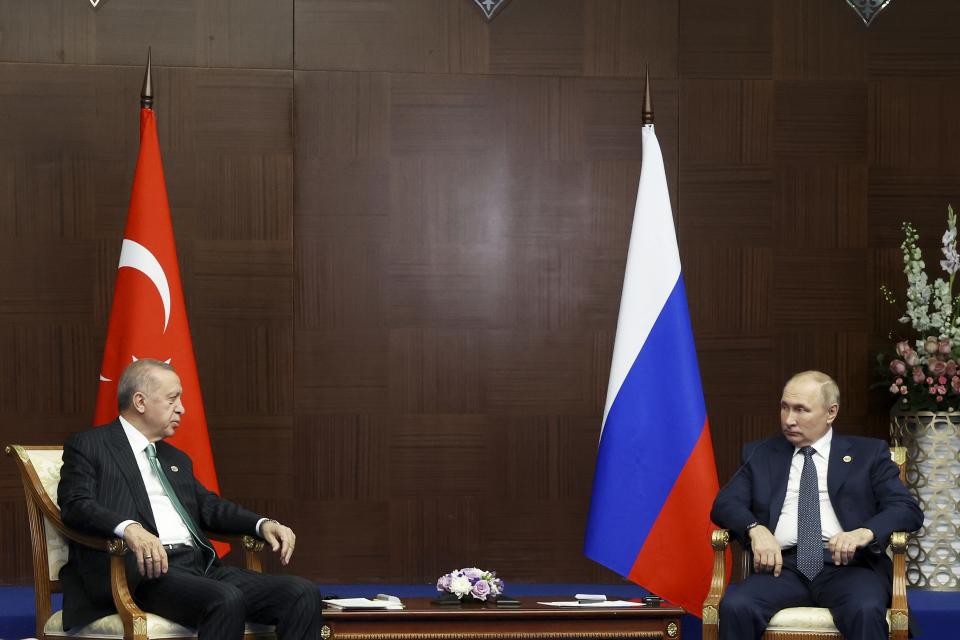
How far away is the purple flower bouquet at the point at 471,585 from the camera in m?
4.69

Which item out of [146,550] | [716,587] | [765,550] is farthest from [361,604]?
[765,550]

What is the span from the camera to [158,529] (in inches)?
167

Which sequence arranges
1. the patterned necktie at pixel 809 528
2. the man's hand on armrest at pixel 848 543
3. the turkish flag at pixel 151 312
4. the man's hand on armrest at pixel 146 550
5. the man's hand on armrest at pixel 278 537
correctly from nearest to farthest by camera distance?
1. the man's hand on armrest at pixel 146 550
2. the man's hand on armrest at pixel 848 543
3. the man's hand on armrest at pixel 278 537
4. the patterned necktie at pixel 809 528
5. the turkish flag at pixel 151 312

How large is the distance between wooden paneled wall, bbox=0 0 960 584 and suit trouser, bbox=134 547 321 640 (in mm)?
1811

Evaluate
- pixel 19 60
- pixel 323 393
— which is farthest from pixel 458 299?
pixel 19 60

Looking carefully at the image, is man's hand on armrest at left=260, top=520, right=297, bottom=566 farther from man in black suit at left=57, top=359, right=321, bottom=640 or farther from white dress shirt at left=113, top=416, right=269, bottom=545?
white dress shirt at left=113, top=416, right=269, bottom=545

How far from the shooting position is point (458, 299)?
6133 millimetres

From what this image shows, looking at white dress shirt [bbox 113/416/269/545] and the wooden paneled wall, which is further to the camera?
the wooden paneled wall

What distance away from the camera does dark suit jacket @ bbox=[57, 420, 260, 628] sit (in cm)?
401

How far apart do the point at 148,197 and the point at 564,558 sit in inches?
104

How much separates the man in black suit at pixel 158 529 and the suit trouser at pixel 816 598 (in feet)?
4.62

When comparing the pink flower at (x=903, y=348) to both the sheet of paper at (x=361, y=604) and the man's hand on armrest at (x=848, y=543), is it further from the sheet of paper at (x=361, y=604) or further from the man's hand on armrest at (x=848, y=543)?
the sheet of paper at (x=361, y=604)

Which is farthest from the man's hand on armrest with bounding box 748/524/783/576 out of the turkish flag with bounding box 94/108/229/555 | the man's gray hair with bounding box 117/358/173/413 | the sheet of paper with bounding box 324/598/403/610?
the turkish flag with bounding box 94/108/229/555

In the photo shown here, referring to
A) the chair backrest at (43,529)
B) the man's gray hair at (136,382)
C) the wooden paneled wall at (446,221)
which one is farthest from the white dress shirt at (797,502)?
the chair backrest at (43,529)
